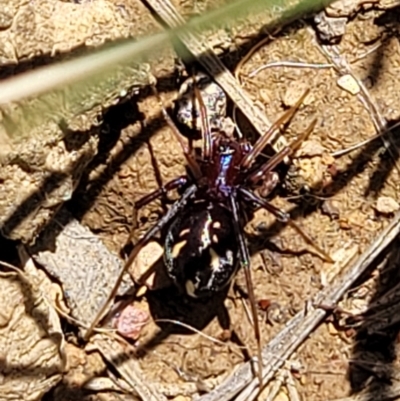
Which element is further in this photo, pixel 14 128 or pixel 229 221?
pixel 229 221

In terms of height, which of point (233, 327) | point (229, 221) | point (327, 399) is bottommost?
point (327, 399)

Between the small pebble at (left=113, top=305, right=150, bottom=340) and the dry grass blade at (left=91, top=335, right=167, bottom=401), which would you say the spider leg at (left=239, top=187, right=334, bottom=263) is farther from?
the dry grass blade at (left=91, top=335, right=167, bottom=401)

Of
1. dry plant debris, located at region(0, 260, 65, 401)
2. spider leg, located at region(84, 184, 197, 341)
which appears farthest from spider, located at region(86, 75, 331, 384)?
dry plant debris, located at region(0, 260, 65, 401)

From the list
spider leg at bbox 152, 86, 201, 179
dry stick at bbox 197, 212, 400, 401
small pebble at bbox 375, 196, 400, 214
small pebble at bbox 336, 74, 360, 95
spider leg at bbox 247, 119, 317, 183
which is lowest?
dry stick at bbox 197, 212, 400, 401

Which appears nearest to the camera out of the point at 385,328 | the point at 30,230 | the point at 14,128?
the point at 14,128

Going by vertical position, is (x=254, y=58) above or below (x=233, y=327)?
above

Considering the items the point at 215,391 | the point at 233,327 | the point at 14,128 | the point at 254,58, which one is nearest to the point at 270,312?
the point at 233,327

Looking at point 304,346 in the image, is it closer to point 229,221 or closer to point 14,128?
point 229,221
